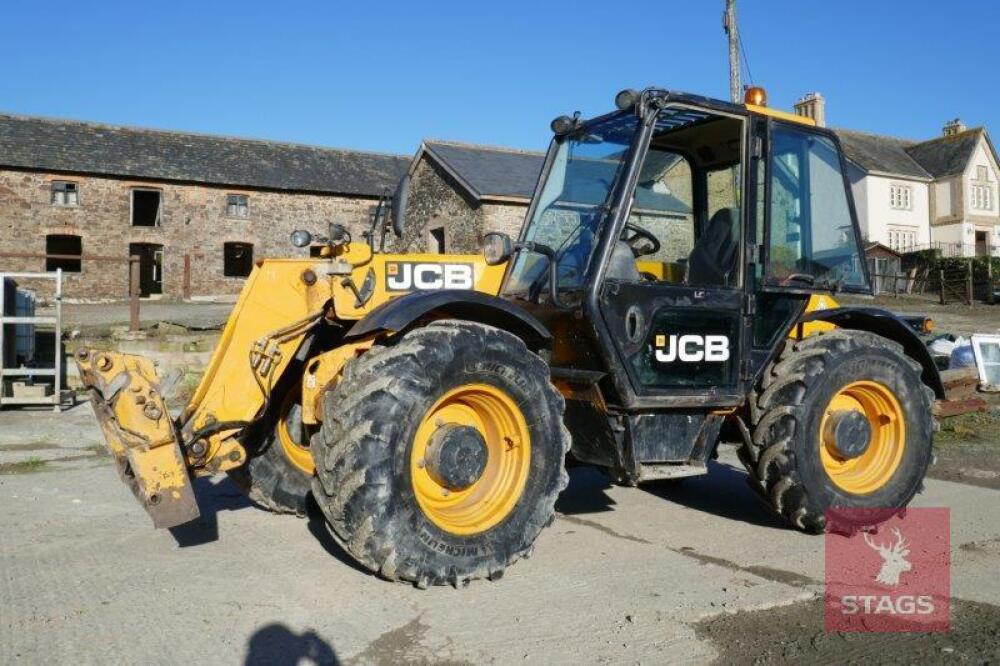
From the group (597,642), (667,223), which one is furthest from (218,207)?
(597,642)

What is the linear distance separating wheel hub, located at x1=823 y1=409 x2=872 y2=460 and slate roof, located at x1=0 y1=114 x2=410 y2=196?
89.5 ft

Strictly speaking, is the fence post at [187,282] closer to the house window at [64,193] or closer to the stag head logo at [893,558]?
the house window at [64,193]

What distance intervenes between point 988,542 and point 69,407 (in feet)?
38.6

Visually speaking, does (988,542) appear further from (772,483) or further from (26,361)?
(26,361)

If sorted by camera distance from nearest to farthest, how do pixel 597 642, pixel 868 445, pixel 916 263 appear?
pixel 597 642 < pixel 868 445 < pixel 916 263

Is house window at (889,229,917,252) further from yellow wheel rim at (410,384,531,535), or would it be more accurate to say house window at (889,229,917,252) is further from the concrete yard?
yellow wheel rim at (410,384,531,535)

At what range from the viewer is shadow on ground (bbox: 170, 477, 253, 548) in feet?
17.8

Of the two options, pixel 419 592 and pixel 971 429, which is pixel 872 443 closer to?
pixel 419 592

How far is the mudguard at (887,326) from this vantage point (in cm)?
591

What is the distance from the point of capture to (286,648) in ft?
11.7

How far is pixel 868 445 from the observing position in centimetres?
583

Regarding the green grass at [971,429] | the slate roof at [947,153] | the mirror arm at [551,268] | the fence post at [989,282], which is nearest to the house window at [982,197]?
the slate roof at [947,153]

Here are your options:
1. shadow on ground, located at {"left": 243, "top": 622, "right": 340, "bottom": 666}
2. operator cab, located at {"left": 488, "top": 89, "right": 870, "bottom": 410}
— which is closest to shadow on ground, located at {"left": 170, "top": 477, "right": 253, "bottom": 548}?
shadow on ground, located at {"left": 243, "top": 622, "right": 340, "bottom": 666}

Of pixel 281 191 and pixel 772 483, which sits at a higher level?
pixel 281 191
